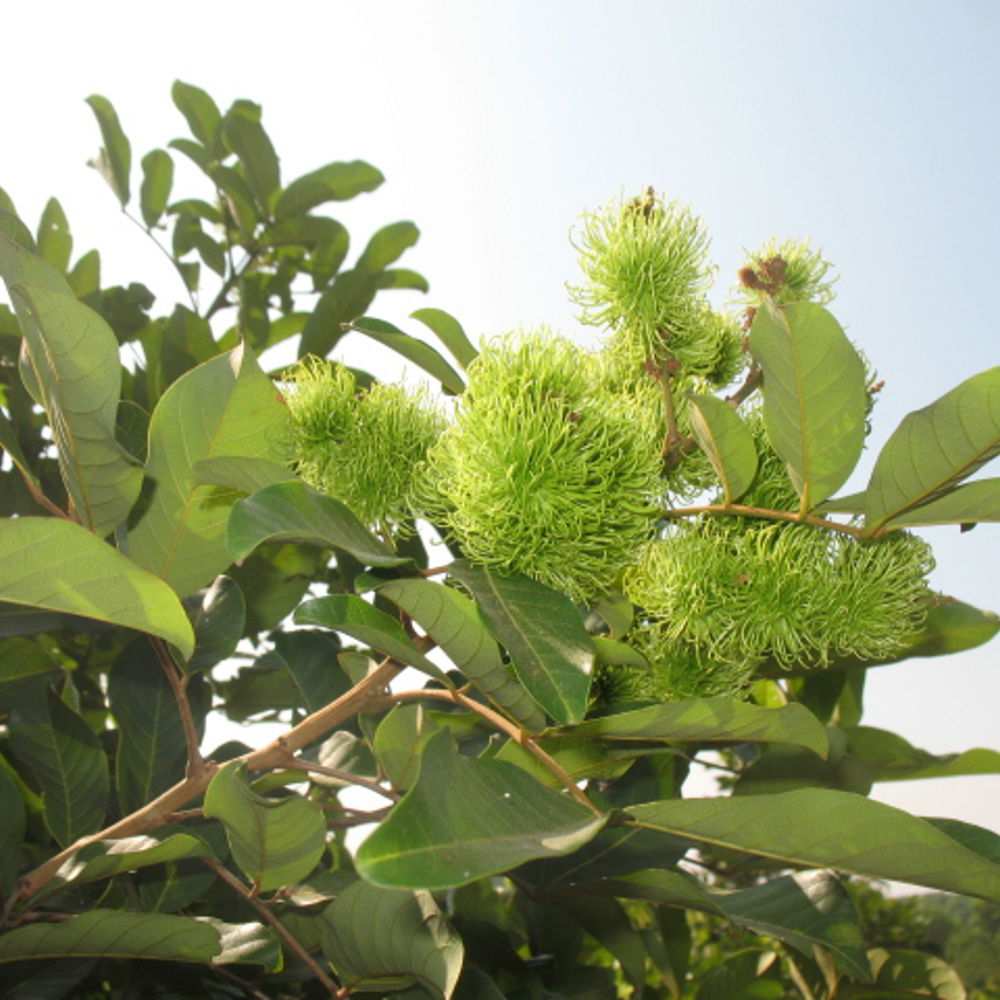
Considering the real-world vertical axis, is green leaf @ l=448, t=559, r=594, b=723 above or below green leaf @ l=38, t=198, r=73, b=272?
below

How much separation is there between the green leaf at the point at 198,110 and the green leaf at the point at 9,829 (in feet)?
5.35

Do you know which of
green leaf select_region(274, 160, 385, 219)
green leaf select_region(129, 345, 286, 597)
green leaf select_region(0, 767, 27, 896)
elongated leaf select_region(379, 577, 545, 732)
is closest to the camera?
elongated leaf select_region(379, 577, 545, 732)

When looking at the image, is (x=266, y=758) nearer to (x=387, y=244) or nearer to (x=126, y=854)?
(x=126, y=854)

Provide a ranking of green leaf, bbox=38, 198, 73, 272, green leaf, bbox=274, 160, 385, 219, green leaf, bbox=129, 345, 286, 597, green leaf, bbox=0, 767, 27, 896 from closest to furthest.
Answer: green leaf, bbox=129, 345, 286, 597 → green leaf, bbox=0, 767, 27, 896 → green leaf, bbox=38, 198, 73, 272 → green leaf, bbox=274, 160, 385, 219

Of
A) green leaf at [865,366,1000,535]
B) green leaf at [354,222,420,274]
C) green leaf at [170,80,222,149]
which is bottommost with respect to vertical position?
green leaf at [865,366,1000,535]

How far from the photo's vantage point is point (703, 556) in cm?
102

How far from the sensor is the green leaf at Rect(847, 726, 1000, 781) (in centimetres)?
154

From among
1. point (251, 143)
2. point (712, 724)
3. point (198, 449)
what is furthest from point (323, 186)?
point (712, 724)

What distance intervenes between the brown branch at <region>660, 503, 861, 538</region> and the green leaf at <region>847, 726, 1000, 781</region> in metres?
0.72

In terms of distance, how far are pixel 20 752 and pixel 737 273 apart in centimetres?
113

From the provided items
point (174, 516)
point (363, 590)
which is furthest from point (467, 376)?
point (174, 516)

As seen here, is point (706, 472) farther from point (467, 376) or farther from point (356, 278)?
point (356, 278)

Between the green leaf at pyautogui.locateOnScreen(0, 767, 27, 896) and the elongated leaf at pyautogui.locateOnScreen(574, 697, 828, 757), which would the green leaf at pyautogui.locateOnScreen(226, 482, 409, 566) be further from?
the green leaf at pyautogui.locateOnScreen(0, 767, 27, 896)

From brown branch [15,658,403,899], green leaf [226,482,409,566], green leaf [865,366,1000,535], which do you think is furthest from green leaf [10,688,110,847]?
green leaf [865,366,1000,535]
